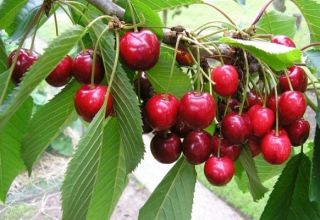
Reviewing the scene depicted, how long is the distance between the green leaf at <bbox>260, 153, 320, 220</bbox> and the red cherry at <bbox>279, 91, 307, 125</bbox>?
200 millimetres

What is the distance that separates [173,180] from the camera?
946mm

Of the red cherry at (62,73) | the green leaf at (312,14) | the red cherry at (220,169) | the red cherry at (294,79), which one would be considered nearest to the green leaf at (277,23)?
the green leaf at (312,14)

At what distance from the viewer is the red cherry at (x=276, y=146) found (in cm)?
80

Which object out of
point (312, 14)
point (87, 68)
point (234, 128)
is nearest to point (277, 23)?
point (312, 14)

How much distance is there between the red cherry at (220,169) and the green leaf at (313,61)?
0.21m

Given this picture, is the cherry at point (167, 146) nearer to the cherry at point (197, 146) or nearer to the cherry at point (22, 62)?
the cherry at point (197, 146)

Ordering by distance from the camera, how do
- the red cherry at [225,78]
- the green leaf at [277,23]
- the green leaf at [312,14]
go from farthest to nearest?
the green leaf at [277,23], the green leaf at [312,14], the red cherry at [225,78]

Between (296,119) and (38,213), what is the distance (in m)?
3.43

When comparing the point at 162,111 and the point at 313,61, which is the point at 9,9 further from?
the point at 313,61

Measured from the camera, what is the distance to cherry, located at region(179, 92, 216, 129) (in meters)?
0.72

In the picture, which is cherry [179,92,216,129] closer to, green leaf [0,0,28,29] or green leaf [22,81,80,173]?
green leaf [22,81,80,173]

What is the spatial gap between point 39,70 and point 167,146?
271 mm

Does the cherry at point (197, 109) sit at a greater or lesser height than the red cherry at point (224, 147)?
greater

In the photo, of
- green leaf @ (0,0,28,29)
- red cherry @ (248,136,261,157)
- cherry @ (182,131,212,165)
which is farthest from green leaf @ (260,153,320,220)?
green leaf @ (0,0,28,29)
